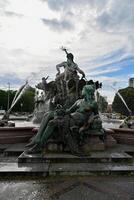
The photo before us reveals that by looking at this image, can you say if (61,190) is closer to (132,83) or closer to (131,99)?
(131,99)

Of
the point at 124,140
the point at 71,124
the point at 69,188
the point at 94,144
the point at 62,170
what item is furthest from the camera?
the point at 124,140

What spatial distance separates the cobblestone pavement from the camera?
14.9 ft

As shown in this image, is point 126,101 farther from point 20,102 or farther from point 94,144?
point 94,144

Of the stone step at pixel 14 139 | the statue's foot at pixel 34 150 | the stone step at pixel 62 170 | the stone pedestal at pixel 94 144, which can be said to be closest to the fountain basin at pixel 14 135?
the stone step at pixel 14 139

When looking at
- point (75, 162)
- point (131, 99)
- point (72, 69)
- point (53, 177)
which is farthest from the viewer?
point (131, 99)

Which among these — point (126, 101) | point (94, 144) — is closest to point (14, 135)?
point (94, 144)

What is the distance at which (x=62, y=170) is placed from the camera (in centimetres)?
588

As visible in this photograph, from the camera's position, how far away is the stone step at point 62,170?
573 cm

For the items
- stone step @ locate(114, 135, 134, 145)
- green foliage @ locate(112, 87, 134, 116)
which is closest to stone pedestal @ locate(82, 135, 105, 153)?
stone step @ locate(114, 135, 134, 145)

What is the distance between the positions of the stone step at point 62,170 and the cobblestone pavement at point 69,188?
198 millimetres

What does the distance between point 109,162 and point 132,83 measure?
12877cm

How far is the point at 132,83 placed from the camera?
5153 inches

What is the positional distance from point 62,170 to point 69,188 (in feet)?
2.95

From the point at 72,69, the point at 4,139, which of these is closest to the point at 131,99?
the point at 72,69
